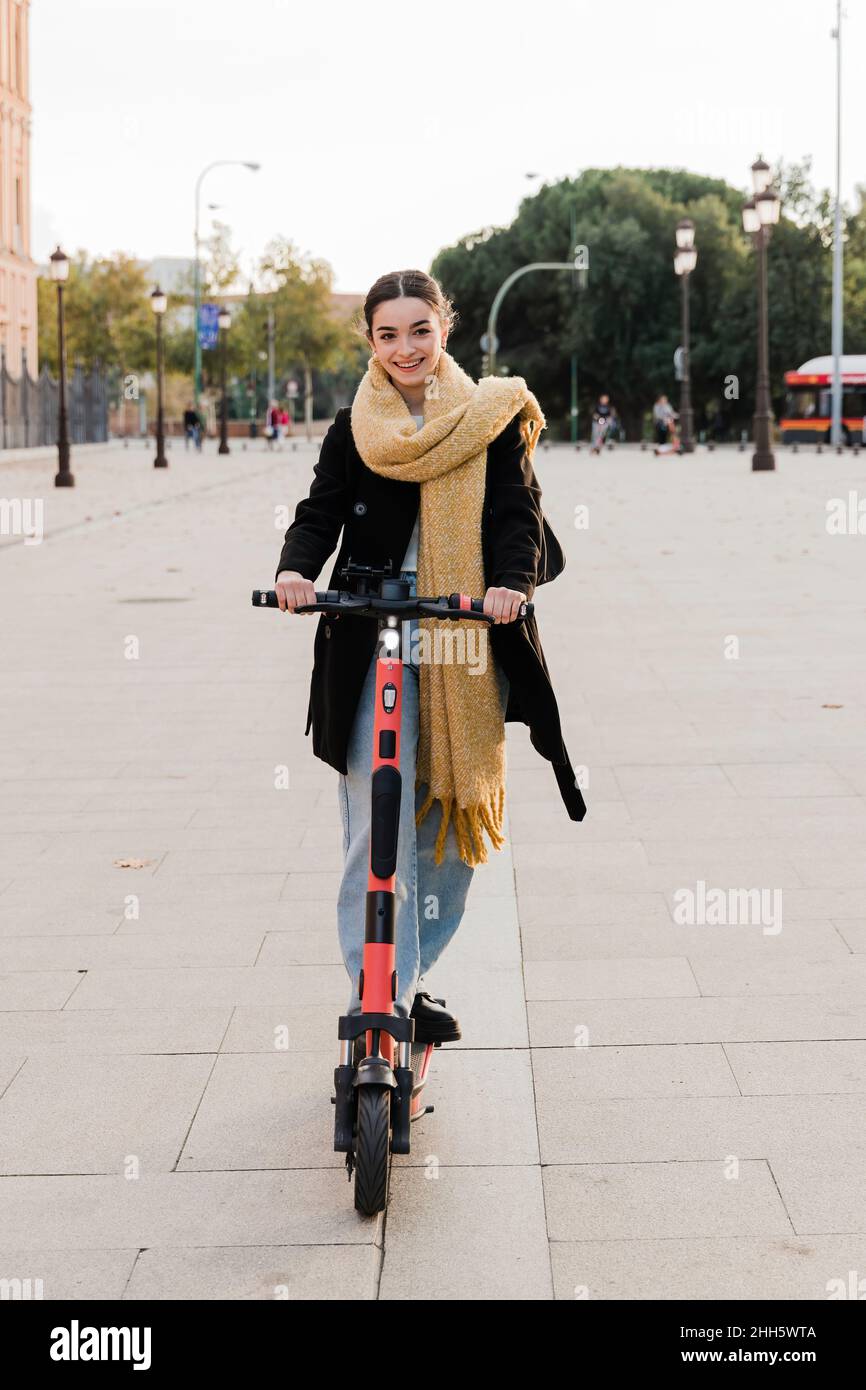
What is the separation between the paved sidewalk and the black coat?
80 centimetres

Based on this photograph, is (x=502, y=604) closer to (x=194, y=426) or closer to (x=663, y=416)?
(x=663, y=416)

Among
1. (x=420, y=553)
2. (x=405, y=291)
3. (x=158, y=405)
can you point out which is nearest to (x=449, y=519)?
(x=420, y=553)

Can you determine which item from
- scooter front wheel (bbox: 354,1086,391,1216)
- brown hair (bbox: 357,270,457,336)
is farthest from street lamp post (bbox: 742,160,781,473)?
scooter front wheel (bbox: 354,1086,391,1216)

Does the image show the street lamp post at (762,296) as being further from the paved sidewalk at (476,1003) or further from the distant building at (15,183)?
the distant building at (15,183)

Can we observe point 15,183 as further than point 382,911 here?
Yes

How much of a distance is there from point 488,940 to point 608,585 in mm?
9700

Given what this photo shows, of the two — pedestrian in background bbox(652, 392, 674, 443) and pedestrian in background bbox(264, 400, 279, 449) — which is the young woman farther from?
pedestrian in background bbox(264, 400, 279, 449)

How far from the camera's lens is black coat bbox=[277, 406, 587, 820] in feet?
12.4

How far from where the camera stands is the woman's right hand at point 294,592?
11.8ft

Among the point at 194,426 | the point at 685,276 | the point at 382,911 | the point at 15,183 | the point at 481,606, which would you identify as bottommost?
the point at 382,911

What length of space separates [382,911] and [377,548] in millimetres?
765

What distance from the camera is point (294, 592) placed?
142 inches
